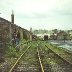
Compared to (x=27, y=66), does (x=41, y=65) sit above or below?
above

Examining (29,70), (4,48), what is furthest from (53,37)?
(29,70)

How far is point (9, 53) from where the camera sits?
19.2m

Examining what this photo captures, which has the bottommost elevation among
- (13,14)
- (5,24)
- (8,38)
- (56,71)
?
(56,71)

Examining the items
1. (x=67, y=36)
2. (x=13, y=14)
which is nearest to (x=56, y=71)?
(x=13, y=14)

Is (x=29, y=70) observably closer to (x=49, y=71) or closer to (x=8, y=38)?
(x=49, y=71)

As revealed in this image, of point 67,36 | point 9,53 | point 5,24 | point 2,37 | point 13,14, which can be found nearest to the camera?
point 9,53

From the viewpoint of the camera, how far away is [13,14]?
1678 inches

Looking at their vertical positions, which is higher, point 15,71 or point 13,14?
point 13,14

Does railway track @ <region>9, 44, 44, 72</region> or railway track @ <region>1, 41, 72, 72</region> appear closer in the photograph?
railway track @ <region>9, 44, 44, 72</region>

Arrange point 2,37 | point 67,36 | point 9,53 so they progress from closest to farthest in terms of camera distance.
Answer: point 9,53, point 2,37, point 67,36

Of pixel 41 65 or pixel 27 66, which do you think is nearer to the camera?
pixel 41 65

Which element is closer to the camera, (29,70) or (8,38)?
(29,70)

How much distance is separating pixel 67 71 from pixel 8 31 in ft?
57.9

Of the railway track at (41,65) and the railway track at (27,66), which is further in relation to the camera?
the railway track at (41,65)
